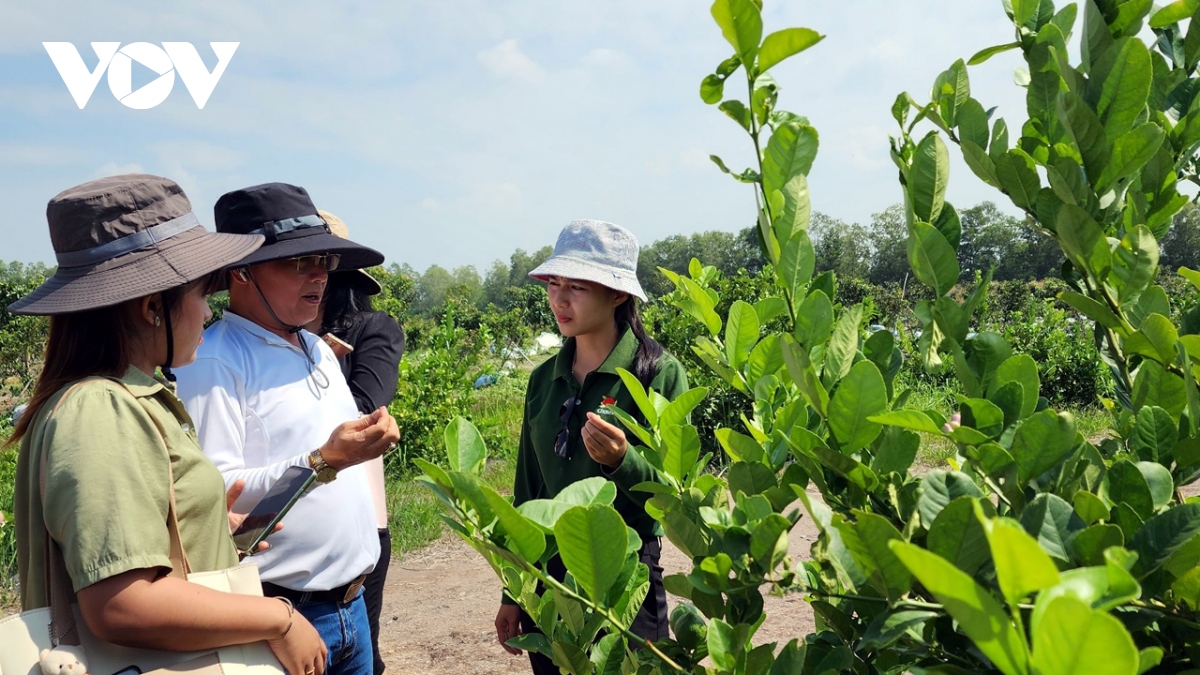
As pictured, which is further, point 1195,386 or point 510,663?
point 510,663

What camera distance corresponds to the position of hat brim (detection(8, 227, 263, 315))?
1.62 m

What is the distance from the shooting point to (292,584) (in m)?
2.18

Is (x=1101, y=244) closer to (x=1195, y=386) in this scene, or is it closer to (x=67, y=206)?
(x=1195, y=386)

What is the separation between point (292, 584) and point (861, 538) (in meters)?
1.86

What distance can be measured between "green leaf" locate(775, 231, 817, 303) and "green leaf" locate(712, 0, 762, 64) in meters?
0.17

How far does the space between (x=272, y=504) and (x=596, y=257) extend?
1225 mm

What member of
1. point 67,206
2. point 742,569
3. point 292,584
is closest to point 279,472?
point 292,584

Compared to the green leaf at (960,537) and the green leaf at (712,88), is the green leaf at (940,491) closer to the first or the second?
the green leaf at (960,537)

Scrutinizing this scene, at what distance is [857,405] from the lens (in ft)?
2.52

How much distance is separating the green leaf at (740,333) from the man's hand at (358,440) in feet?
3.83

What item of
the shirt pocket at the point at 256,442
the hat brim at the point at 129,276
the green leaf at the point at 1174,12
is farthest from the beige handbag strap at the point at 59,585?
the green leaf at the point at 1174,12

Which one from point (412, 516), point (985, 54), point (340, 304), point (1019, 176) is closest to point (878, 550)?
point (1019, 176)

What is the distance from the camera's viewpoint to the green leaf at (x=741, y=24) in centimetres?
76

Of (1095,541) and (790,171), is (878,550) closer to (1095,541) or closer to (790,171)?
(1095,541)
